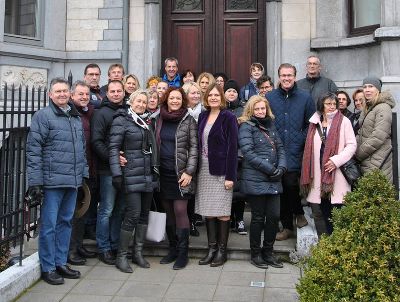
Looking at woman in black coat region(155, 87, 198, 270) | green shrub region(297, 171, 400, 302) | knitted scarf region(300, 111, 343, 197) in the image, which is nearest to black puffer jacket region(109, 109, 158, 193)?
woman in black coat region(155, 87, 198, 270)

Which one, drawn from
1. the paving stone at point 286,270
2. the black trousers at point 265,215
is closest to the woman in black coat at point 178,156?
the black trousers at point 265,215

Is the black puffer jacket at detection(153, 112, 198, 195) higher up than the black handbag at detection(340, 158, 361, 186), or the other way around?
the black puffer jacket at detection(153, 112, 198, 195)

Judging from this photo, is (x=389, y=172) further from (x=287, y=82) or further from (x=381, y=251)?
(x=381, y=251)

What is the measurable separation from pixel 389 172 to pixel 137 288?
119 inches

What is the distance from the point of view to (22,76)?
28.0 feet

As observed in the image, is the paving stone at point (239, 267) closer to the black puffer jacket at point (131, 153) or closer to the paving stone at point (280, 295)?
the paving stone at point (280, 295)

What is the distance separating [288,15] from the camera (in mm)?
8602

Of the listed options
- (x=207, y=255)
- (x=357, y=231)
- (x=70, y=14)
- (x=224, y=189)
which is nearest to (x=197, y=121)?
(x=224, y=189)

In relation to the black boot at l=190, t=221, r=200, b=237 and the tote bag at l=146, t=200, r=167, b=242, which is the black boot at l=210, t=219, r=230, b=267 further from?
the black boot at l=190, t=221, r=200, b=237

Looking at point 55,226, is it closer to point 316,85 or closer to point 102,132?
point 102,132

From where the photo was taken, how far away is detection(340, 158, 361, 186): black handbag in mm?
5226

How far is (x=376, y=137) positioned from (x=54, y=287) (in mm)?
3702

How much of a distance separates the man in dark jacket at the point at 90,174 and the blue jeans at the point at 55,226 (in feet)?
1.36

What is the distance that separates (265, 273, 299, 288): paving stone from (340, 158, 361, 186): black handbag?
119 cm
